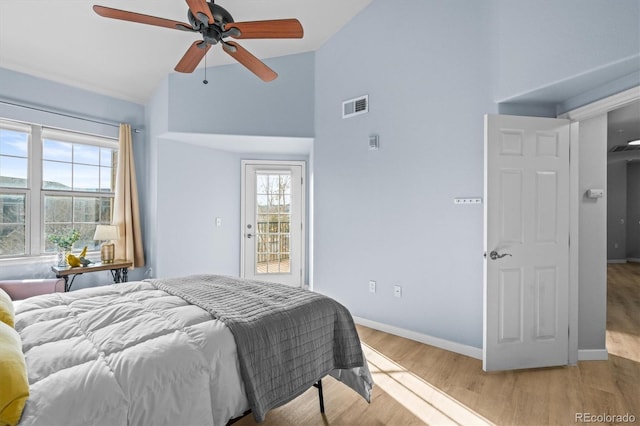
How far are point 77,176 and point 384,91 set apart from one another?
3.90 meters

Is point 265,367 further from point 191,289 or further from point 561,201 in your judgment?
point 561,201

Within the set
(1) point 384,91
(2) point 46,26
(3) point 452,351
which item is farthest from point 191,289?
(2) point 46,26

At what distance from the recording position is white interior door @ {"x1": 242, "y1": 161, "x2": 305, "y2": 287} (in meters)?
4.97

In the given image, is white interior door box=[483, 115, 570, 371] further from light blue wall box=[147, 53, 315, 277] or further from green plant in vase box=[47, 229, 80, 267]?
green plant in vase box=[47, 229, 80, 267]

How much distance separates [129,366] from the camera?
118 cm

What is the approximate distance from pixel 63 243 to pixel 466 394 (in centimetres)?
421

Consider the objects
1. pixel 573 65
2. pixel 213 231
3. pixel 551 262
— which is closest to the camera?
pixel 573 65

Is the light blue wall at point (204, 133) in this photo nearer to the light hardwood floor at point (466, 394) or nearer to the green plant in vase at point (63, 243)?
the green plant in vase at point (63, 243)

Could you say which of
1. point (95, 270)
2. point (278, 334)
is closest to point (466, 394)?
point (278, 334)

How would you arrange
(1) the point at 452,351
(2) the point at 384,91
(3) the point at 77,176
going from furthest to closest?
1. (3) the point at 77,176
2. (2) the point at 384,91
3. (1) the point at 452,351

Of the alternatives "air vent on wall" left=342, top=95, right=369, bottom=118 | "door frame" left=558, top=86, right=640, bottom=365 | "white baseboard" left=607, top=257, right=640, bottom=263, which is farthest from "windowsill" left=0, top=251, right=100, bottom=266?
"white baseboard" left=607, top=257, right=640, bottom=263

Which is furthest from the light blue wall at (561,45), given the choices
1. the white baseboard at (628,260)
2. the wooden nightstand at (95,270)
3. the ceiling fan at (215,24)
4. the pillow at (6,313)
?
the white baseboard at (628,260)

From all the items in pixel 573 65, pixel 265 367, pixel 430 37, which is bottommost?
pixel 265 367

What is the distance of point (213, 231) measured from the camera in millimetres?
4715
